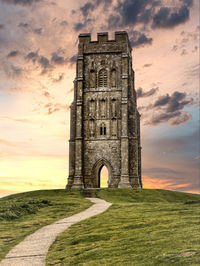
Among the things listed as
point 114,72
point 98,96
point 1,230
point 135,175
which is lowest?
point 1,230

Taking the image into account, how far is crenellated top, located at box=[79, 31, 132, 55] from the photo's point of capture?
52.3 m

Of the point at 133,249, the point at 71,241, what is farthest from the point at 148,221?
the point at 133,249

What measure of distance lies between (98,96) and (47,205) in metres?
24.8

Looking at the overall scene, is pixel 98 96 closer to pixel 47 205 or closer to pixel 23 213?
pixel 47 205

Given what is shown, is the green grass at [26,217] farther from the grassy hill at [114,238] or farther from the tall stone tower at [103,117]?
the tall stone tower at [103,117]

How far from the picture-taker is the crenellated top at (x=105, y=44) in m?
52.3

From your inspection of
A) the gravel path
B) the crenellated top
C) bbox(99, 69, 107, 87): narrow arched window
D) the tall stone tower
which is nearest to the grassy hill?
the gravel path

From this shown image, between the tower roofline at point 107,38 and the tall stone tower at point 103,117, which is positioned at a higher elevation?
the tower roofline at point 107,38

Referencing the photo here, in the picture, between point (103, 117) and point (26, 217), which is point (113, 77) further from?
point (26, 217)

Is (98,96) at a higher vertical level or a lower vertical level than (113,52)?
lower

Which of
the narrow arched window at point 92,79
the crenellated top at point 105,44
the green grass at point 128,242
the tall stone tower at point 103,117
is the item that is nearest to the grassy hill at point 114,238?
the green grass at point 128,242

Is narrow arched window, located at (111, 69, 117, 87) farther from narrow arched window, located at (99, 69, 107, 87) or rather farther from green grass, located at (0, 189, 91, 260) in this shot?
green grass, located at (0, 189, 91, 260)

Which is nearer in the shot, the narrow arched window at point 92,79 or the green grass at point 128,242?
the green grass at point 128,242

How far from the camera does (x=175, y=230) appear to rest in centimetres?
1491
